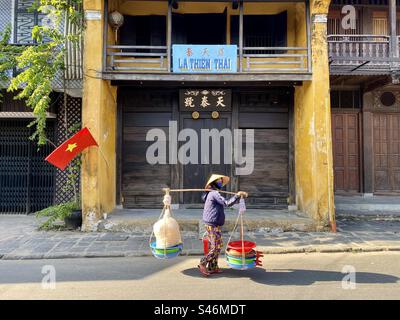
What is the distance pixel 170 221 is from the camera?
5809mm

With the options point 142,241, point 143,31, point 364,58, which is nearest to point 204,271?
point 142,241

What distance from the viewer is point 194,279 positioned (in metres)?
5.65

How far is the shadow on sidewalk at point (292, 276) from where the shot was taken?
5516 millimetres

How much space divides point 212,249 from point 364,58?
25.1 ft

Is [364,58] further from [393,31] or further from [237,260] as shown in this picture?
[237,260]

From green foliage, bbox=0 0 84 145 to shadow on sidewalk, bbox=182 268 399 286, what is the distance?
607 cm

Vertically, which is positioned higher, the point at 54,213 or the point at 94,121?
the point at 94,121

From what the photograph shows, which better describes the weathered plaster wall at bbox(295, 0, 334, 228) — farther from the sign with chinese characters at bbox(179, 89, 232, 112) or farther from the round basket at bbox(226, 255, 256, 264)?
the round basket at bbox(226, 255, 256, 264)

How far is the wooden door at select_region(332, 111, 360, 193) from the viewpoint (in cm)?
1227

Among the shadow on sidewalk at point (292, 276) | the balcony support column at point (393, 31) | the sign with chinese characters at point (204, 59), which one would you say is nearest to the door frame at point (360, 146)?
the balcony support column at point (393, 31)

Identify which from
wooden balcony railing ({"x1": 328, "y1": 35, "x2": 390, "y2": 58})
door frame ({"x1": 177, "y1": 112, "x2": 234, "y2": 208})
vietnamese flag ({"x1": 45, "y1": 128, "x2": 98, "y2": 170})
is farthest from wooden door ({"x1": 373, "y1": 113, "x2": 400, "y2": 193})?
vietnamese flag ({"x1": 45, "y1": 128, "x2": 98, "y2": 170})

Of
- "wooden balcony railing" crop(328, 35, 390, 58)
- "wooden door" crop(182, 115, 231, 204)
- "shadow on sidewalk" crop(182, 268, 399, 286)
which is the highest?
"wooden balcony railing" crop(328, 35, 390, 58)

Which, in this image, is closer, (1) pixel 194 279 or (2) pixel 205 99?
(1) pixel 194 279

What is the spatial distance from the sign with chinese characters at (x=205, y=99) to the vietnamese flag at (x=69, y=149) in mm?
3338
